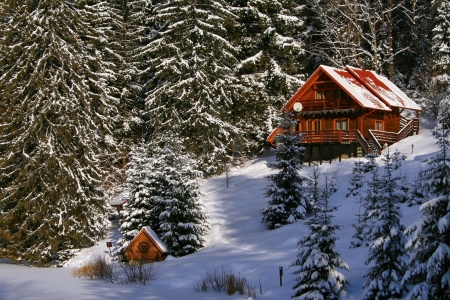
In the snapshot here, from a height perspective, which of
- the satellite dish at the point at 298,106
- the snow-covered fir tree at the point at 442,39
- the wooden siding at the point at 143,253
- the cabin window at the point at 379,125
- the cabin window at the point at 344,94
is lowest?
the wooden siding at the point at 143,253

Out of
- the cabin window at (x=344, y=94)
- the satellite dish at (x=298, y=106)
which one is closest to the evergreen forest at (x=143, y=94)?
the satellite dish at (x=298, y=106)

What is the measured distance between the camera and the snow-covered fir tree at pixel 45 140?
1034 inches

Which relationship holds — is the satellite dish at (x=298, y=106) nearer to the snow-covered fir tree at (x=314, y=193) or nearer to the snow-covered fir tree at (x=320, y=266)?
the snow-covered fir tree at (x=314, y=193)

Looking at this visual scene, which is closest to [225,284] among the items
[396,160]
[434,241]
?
[434,241]

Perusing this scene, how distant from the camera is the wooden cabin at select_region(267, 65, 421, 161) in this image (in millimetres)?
34375

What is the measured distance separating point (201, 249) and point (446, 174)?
618 inches

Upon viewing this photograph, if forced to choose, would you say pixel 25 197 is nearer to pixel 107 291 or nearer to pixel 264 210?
pixel 264 210

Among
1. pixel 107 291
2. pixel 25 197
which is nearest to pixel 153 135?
pixel 25 197

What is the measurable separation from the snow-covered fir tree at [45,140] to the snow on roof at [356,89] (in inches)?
656

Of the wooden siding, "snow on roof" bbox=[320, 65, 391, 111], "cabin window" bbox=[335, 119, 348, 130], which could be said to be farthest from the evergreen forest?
"cabin window" bbox=[335, 119, 348, 130]

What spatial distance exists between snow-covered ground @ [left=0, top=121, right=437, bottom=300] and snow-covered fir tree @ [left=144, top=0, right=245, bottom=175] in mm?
3166

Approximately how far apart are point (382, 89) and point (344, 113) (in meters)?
4.19

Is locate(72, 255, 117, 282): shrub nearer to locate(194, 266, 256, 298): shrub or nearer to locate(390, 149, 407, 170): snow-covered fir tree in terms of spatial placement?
locate(194, 266, 256, 298): shrub

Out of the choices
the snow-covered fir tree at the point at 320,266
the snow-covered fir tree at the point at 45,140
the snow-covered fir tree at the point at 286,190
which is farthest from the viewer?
the snow-covered fir tree at the point at 45,140
